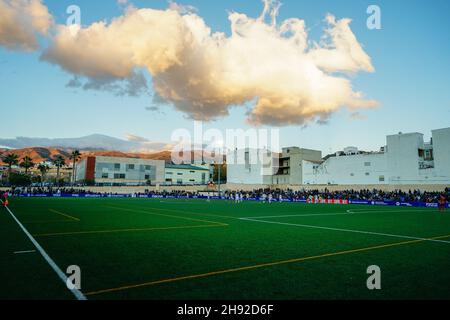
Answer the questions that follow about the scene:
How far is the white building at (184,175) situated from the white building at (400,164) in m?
65.2

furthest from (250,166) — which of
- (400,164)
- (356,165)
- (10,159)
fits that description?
(10,159)

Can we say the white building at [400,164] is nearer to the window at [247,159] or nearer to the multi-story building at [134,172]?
the window at [247,159]

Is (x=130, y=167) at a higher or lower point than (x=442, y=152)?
higher

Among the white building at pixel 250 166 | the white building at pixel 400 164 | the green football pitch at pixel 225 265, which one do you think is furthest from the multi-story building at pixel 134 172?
the green football pitch at pixel 225 265

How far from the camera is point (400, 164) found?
190ft

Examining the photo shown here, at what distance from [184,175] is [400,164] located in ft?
273

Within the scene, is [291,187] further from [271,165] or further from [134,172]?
[134,172]

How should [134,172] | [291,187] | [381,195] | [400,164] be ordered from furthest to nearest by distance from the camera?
[134,172]
[291,187]
[400,164]
[381,195]

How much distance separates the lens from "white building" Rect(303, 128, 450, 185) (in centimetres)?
5228

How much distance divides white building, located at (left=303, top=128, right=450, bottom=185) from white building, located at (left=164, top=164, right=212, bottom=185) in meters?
65.2

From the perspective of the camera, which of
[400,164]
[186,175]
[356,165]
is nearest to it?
[400,164]
